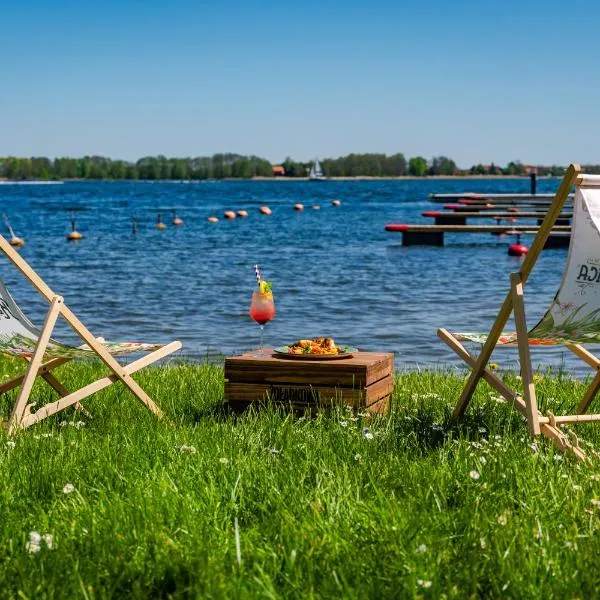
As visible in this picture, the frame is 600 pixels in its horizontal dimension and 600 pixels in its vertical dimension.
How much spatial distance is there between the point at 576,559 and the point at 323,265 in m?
22.1

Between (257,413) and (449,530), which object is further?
(257,413)

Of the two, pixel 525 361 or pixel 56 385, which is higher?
pixel 525 361

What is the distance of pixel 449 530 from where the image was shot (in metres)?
3.17

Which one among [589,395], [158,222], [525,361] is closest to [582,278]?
[525,361]

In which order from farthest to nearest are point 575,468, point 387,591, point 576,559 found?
point 575,468, point 576,559, point 387,591

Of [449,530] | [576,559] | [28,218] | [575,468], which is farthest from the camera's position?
[28,218]

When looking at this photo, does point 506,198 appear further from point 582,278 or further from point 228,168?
point 228,168

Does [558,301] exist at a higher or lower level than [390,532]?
higher

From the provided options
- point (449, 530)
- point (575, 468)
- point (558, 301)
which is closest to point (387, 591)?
point (449, 530)

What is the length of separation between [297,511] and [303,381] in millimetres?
1806

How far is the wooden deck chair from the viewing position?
15.5 ft

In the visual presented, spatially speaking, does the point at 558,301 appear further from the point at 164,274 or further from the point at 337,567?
the point at 164,274

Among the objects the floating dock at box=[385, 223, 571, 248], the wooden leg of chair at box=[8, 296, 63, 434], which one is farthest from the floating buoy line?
the wooden leg of chair at box=[8, 296, 63, 434]

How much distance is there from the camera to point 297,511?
334cm
